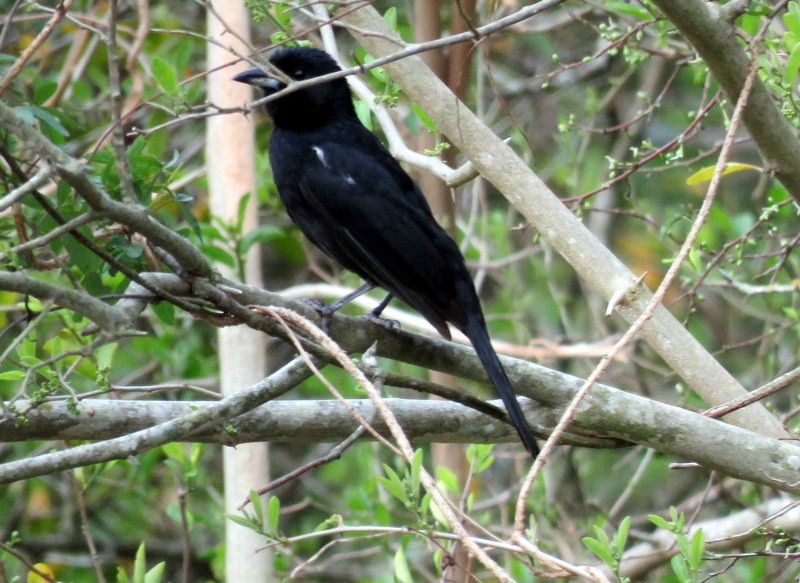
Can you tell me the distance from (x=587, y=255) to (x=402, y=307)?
3.48 m

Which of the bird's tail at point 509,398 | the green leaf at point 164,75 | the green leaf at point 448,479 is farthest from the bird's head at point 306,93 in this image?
the bird's tail at point 509,398

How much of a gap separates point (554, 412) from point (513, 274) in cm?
322

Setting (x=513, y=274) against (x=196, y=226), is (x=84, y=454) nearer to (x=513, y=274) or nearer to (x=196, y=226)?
(x=196, y=226)

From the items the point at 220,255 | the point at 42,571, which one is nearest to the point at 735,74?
the point at 42,571

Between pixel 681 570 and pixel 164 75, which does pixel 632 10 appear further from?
pixel 681 570

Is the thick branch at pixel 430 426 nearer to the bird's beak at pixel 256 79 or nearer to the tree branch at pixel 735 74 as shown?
the tree branch at pixel 735 74

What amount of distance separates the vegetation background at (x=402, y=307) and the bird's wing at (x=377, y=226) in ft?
0.99

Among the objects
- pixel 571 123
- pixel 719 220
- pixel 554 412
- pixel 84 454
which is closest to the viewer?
pixel 84 454

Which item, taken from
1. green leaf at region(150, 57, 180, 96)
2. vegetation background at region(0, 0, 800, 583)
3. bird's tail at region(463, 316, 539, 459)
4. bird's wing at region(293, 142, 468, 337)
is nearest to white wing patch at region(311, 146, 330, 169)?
bird's wing at region(293, 142, 468, 337)

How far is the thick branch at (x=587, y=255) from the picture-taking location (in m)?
3.09

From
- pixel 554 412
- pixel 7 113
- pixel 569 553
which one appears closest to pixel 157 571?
pixel 554 412

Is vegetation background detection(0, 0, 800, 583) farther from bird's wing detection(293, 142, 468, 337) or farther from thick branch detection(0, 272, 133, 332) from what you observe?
bird's wing detection(293, 142, 468, 337)

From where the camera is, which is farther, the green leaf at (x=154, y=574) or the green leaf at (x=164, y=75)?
the green leaf at (x=164, y=75)

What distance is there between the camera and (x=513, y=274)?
20.3 feet
